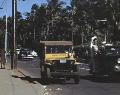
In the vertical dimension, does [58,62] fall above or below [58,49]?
below

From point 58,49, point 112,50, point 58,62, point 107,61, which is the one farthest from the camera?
point 112,50

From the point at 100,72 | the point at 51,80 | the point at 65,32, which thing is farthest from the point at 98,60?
the point at 65,32

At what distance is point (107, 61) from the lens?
98.4ft

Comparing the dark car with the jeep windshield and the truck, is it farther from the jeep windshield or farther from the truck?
the truck

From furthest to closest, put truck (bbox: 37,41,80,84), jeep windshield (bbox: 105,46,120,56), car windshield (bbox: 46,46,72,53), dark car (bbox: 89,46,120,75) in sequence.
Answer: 1. jeep windshield (bbox: 105,46,120,56)
2. dark car (bbox: 89,46,120,75)
3. car windshield (bbox: 46,46,72,53)
4. truck (bbox: 37,41,80,84)

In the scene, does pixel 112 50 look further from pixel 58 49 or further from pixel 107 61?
pixel 58 49

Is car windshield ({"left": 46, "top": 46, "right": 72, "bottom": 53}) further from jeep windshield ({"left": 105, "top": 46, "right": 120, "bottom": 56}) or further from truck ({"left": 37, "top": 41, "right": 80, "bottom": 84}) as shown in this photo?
jeep windshield ({"left": 105, "top": 46, "right": 120, "bottom": 56})

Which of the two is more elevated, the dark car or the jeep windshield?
the jeep windshield

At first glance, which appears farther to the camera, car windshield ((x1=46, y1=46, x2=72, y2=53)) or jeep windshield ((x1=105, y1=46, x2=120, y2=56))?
jeep windshield ((x1=105, y1=46, x2=120, y2=56))

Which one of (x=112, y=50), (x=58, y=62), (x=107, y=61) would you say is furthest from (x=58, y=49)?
(x=112, y=50)

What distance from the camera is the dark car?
2970 cm

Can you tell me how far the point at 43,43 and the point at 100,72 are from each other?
12.5 feet

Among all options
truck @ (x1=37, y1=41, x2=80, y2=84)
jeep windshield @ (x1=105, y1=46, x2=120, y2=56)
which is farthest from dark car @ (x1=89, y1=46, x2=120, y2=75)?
truck @ (x1=37, y1=41, x2=80, y2=84)

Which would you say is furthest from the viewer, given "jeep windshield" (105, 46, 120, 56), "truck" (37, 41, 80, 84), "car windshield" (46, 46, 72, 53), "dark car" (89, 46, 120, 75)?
"jeep windshield" (105, 46, 120, 56)
